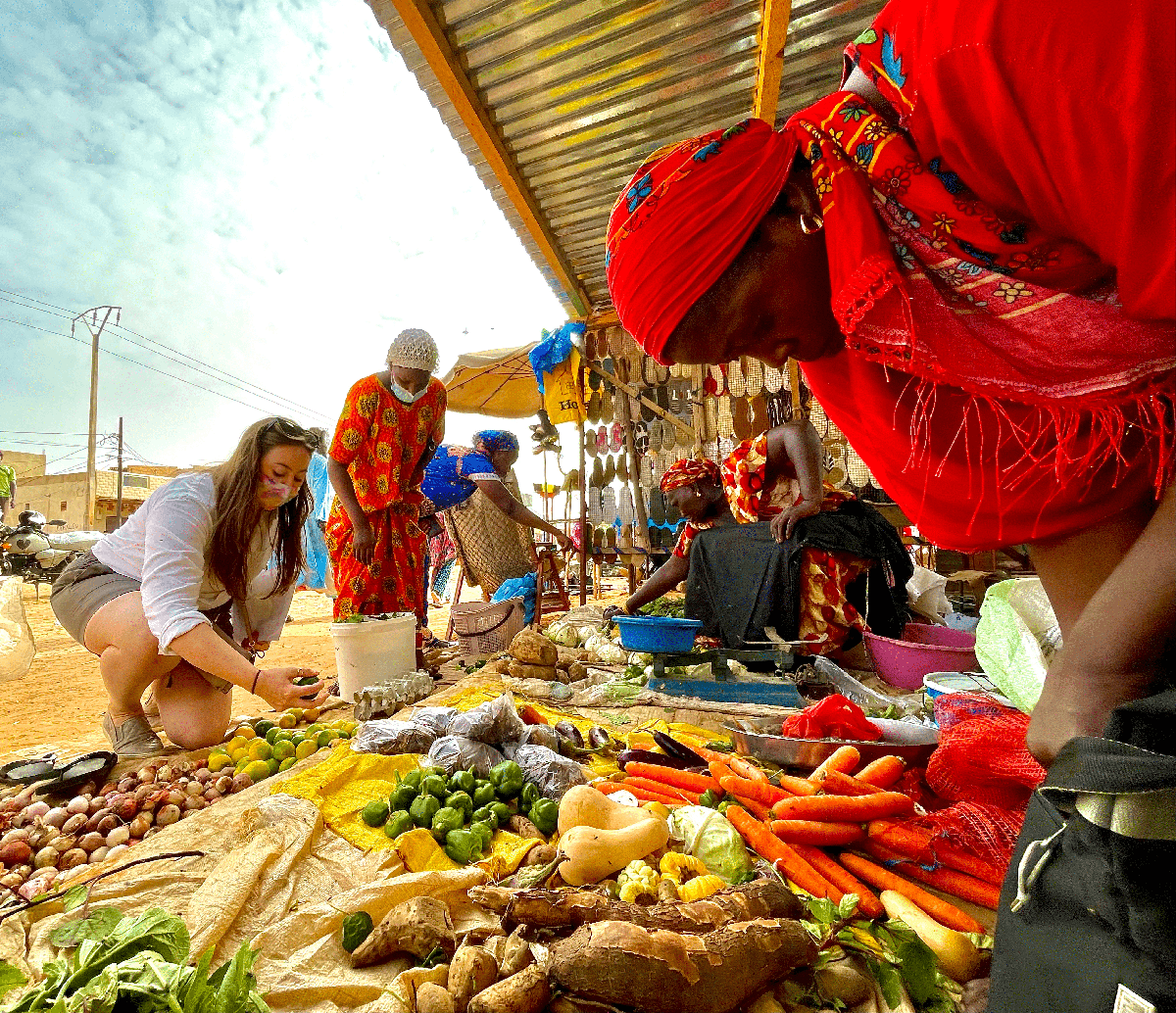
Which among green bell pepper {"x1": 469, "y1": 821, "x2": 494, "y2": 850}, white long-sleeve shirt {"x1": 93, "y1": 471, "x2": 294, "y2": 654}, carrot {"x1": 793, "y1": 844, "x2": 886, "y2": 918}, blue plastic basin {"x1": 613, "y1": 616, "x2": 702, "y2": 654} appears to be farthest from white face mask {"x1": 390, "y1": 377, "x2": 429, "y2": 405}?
carrot {"x1": 793, "y1": 844, "x2": 886, "y2": 918}

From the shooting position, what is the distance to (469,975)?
3.93 feet

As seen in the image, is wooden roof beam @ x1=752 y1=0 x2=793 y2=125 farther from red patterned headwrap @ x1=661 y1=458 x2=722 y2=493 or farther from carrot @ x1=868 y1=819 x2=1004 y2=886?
carrot @ x1=868 y1=819 x2=1004 y2=886

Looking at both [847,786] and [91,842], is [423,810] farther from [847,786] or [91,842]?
[847,786]

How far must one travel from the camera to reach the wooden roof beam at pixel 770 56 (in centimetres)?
327

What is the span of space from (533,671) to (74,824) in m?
2.33

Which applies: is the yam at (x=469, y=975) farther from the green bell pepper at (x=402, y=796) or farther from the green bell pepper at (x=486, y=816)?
the green bell pepper at (x=402, y=796)

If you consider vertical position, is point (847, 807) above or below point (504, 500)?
below

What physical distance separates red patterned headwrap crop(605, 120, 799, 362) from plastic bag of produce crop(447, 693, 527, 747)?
195 cm

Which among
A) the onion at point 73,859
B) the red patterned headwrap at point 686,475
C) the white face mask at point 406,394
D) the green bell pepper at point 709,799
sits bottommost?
the onion at point 73,859

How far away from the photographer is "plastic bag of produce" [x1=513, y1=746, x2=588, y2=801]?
2.25 m

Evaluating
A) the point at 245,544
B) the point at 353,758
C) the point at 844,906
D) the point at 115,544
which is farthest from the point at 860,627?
the point at 115,544

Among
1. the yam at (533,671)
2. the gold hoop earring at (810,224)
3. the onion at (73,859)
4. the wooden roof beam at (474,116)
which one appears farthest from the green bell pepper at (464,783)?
the wooden roof beam at (474,116)

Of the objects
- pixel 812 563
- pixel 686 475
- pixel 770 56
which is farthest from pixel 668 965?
pixel 770 56

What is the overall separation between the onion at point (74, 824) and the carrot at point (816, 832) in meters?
2.43
